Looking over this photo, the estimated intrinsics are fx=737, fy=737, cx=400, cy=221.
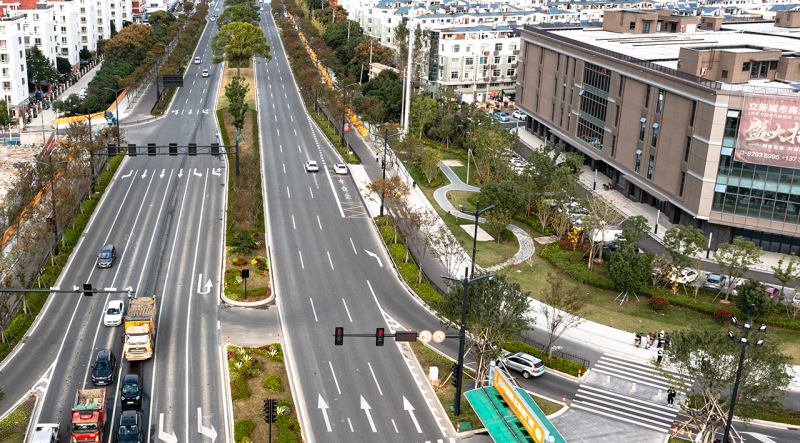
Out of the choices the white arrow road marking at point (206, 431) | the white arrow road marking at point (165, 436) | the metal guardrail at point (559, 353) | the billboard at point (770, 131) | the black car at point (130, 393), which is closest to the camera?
the white arrow road marking at point (165, 436)

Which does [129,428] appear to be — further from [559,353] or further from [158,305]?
[559,353]

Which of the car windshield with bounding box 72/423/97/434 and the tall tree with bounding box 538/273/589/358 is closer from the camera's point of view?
the car windshield with bounding box 72/423/97/434

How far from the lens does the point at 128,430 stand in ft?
140

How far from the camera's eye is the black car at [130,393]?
4634 centimetres

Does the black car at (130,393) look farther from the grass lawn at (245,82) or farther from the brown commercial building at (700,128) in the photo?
the grass lawn at (245,82)

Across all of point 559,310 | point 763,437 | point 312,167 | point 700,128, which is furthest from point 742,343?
point 312,167

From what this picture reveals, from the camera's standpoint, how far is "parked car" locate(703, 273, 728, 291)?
68125 mm

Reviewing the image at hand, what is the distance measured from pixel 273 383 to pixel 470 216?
41.8 meters

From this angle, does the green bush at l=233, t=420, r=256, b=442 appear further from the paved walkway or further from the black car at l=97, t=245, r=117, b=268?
the paved walkway

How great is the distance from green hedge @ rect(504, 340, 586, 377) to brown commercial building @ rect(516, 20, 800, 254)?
30973 millimetres

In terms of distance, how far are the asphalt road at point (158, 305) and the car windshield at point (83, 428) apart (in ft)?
6.81

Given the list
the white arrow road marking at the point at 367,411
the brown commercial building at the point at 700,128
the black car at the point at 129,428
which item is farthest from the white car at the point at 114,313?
the brown commercial building at the point at 700,128

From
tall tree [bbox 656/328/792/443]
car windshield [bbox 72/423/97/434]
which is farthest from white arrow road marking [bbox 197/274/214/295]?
tall tree [bbox 656/328/792/443]

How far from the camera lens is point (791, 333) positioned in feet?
199
